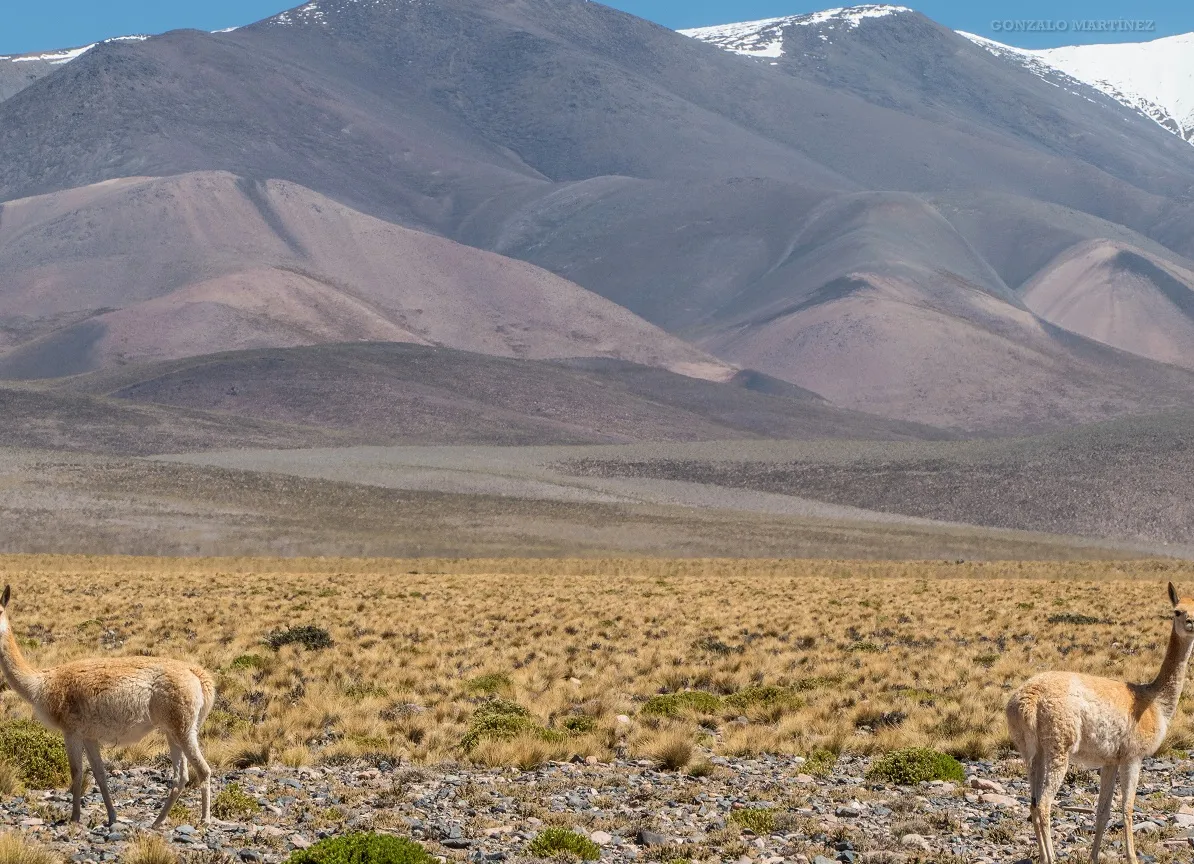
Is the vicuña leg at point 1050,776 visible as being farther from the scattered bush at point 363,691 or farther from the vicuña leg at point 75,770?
the scattered bush at point 363,691

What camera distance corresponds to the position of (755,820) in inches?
497

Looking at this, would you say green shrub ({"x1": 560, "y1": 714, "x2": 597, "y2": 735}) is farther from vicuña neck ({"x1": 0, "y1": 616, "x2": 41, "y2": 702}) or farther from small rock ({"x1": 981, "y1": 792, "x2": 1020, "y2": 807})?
vicuña neck ({"x1": 0, "y1": 616, "x2": 41, "y2": 702})

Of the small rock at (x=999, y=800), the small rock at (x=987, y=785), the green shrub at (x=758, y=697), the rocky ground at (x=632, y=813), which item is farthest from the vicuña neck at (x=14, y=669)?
the green shrub at (x=758, y=697)

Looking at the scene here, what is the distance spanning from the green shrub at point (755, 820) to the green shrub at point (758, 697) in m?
6.34

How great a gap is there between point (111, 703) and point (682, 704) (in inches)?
355

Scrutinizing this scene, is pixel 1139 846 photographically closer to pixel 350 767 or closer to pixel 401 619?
pixel 350 767

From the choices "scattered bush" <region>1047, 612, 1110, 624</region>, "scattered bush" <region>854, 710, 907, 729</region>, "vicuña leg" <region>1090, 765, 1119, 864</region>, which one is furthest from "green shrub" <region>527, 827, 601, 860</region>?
"scattered bush" <region>1047, 612, 1110, 624</region>

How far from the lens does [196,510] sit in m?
82.9

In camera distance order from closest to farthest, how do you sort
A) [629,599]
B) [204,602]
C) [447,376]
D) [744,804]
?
[744,804] < [204,602] < [629,599] < [447,376]

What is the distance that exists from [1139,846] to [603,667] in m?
11.9

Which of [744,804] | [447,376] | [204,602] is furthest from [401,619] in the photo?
[447,376]

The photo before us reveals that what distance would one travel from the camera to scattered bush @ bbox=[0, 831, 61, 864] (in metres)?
10.1

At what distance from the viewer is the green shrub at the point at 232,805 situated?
12609 millimetres

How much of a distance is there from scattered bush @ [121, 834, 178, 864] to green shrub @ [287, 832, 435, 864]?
85 centimetres
